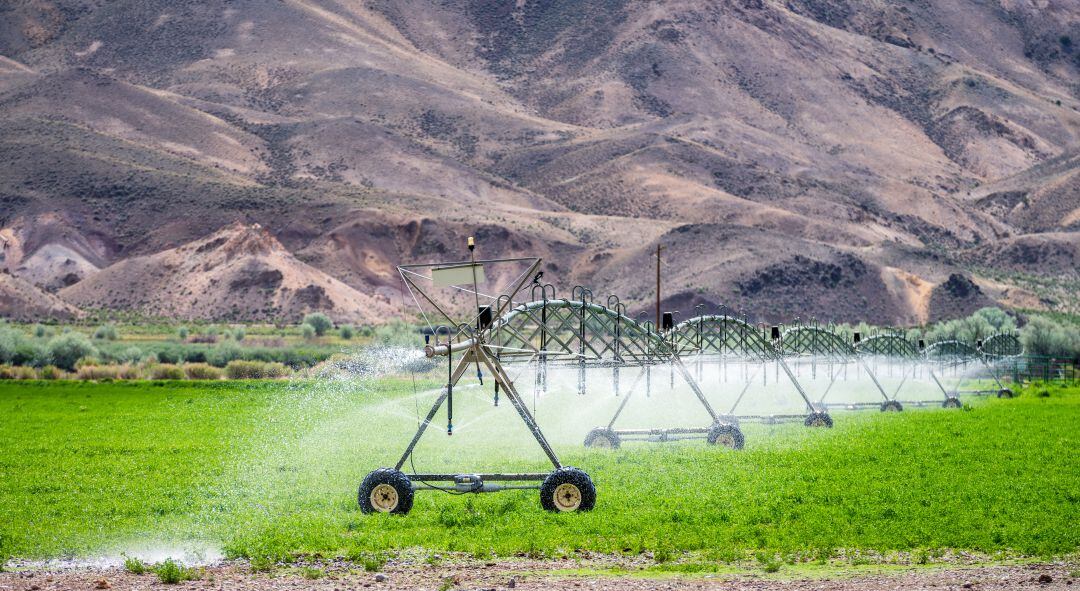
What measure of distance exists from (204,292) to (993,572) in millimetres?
94732

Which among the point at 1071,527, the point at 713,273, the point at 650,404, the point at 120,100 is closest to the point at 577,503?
the point at 1071,527

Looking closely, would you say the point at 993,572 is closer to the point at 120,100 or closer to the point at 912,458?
the point at 912,458

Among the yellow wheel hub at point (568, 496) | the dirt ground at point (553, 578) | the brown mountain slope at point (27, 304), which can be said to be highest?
the brown mountain slope at point (27, 304)

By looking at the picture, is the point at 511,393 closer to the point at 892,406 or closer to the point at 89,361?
the point at 892,406

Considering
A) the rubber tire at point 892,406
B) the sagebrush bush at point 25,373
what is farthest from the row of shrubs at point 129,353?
the rubber tire at point 892,406

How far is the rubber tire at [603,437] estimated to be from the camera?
2830cm

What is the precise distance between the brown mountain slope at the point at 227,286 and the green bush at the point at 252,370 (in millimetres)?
34667

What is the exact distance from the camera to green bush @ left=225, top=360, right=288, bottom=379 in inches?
2525

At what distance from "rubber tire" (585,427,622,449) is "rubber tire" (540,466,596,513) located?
30.6 feet

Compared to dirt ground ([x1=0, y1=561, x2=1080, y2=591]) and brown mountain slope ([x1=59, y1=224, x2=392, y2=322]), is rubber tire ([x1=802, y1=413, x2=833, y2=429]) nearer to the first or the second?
dirt ground ([x1=0, y1=561, x2=1080, y2=591])

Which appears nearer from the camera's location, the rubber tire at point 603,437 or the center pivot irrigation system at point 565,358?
the center pivot irrigation system at point 565,358

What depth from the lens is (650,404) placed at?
40.4 metres

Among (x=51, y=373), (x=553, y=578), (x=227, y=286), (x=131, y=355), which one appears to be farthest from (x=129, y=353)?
(x=553, y=578)

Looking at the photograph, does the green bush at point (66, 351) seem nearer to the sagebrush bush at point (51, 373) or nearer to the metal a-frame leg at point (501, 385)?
the sagebrush bush at point (51, 373)
